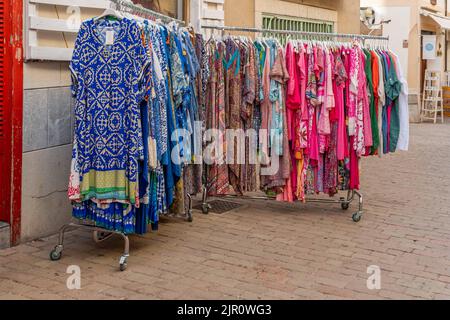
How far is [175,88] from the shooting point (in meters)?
5.55

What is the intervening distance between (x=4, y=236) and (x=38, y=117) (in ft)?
3.85

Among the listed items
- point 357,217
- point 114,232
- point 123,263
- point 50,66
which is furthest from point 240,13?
point 123,263

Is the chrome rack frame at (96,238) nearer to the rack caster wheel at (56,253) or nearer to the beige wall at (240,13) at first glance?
the rack caster wheel at (56,253)

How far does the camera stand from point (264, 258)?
5367 mm

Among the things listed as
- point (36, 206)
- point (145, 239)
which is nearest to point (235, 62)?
point (145, 239)

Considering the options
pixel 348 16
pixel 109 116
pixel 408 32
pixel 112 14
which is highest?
pixel 408 32

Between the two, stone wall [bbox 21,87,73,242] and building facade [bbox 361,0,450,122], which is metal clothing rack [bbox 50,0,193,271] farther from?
building facade [bbox 361,0,450,122]

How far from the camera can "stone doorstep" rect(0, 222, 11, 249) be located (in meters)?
5.46

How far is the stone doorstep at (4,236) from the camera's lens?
5465 mm

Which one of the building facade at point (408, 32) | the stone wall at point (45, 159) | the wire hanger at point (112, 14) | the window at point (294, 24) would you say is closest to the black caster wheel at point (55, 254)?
the stone wall at point (45, 159)

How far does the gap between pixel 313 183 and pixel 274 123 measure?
84cm

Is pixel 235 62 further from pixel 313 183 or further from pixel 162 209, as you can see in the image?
pixel 162 209

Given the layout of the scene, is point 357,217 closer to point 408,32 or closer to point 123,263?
point 123,263

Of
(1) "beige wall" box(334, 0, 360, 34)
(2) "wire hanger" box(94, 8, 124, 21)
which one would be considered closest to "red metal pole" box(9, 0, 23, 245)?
(2) "wire hanger" box(94, 8, 124, 21)
